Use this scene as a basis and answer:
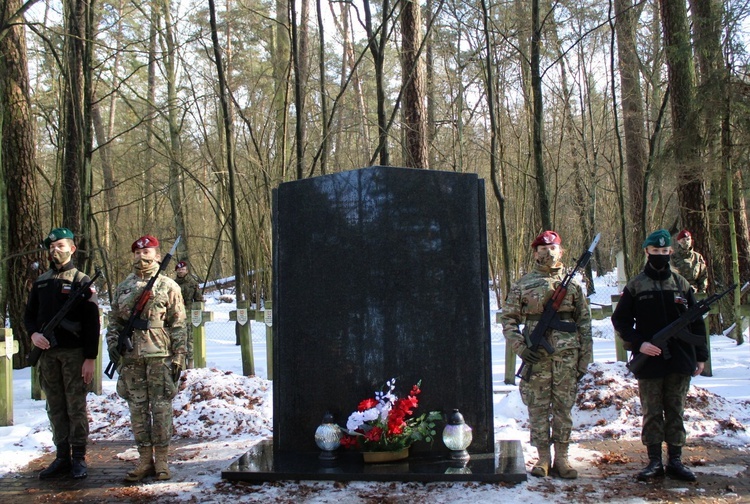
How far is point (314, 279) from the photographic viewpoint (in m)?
5.62

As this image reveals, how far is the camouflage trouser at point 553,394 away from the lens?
497 centimetres

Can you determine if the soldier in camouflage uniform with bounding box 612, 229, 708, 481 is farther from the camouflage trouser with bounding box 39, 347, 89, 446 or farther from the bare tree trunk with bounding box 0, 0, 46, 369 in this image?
the bare tree trunk with bounding box 0, 0, 46, 369

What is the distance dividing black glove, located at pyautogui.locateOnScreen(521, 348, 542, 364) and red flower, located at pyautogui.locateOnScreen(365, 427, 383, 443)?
1.21m

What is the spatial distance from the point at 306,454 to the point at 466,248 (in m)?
2.10

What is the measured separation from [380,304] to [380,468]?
1.27m

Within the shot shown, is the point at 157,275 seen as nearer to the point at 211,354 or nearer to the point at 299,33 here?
the point at 211,354

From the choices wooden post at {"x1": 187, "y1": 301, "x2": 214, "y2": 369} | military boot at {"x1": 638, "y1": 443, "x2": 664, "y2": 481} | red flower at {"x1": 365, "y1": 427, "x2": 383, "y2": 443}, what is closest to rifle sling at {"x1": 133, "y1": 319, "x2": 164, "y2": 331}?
red flower at {"x1": 365, "y1": 427, "x2": 383, "y2": 443}

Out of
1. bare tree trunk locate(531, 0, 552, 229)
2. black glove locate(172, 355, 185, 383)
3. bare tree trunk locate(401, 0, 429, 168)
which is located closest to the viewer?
black glove locate(172, 355, 185, 383)

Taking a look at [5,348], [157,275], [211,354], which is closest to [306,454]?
[157,275]

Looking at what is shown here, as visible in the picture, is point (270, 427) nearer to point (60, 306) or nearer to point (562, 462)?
point (60, 306)

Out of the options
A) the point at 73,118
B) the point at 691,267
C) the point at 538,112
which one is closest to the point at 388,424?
the point at 538,112

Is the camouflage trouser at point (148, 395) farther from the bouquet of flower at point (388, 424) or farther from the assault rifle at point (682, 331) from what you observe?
the assault rifle at point (682, 331)

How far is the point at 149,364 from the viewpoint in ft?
17.0

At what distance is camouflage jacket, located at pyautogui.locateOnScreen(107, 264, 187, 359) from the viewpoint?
5.16 metres
